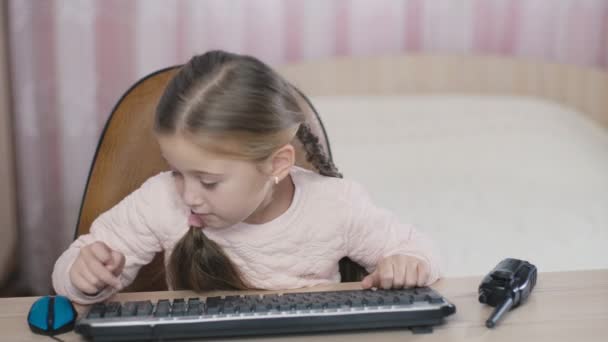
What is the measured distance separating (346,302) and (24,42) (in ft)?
6.12

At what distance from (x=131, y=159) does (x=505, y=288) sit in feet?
2.18

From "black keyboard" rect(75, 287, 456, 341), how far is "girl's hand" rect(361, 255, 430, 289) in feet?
0.23

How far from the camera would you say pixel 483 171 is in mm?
1852

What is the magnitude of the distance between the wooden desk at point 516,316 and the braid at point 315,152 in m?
0.28

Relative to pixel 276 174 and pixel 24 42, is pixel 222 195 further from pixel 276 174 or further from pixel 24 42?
pixel 24 42

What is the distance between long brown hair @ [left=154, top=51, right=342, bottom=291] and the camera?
0.95m

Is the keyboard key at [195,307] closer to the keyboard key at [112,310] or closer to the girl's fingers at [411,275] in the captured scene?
the keyboard key at [112,310]

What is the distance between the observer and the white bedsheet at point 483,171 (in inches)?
58.8

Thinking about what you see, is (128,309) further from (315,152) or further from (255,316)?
(315,152)

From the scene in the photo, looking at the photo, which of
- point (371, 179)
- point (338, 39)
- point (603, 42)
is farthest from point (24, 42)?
point (603, 42)

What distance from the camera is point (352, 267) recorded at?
3.94 feet

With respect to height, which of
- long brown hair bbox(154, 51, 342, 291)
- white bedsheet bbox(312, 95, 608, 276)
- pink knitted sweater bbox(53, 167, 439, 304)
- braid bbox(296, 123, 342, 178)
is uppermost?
long brown hair bbox(154, 51, 342, 291)

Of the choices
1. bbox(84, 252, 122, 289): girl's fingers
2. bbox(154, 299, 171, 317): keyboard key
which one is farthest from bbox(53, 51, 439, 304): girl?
bbox(154, 299, 171, 317): keyboard key

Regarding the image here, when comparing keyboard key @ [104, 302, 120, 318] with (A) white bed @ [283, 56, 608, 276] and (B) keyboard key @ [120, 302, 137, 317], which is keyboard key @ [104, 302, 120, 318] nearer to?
(B) keyboard key @ [120, 302, 137, 317]
